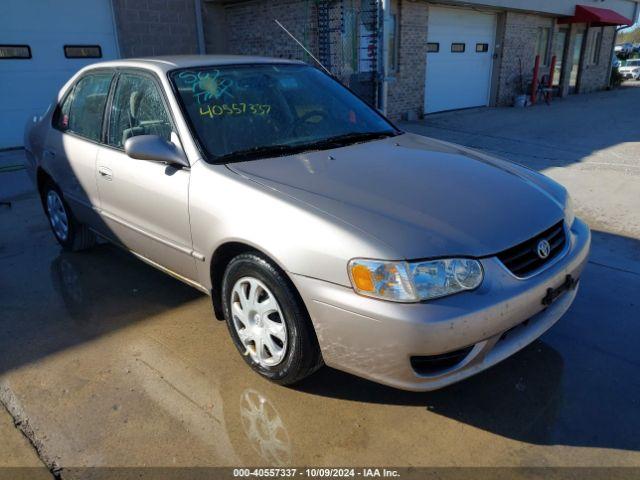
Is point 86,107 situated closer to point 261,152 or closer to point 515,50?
point 261,152

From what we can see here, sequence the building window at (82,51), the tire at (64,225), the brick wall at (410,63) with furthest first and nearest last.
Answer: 1. the brick wall at (410,63)
2. the building window at (82,51)
3. the tire at (64,225)

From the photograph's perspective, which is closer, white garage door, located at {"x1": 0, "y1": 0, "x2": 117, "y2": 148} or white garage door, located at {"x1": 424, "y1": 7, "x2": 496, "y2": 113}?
white garage door, located at {"x1": 0, "y1": 0, "x2": 117, "y2": 148}

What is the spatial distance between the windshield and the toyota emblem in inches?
53.4

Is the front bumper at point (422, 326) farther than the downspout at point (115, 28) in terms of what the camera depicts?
No

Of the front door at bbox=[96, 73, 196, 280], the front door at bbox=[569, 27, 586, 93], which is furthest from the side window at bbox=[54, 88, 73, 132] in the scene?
the front door at bbox=[569, 27, 586, 93]

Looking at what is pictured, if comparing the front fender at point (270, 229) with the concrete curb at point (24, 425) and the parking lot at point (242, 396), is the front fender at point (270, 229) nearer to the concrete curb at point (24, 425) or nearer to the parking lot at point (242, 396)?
the parking lot at point (242, 396)

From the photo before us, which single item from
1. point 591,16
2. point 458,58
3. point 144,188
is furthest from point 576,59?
point 144,188

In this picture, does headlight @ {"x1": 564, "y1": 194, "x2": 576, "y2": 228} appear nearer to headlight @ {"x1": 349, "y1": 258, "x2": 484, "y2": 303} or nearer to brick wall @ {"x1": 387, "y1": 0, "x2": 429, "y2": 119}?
headlight @ {"x1": 349, "y1": 258, "x2": 484, "y2": 303}

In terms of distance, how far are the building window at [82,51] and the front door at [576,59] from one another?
1709 centimetres

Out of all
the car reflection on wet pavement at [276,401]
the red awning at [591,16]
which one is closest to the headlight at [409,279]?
the car reflection on wet pavement at [276,401]

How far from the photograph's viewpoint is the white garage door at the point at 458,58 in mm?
13055

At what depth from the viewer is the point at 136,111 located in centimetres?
339

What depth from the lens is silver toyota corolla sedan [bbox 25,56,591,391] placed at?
214 centimetres

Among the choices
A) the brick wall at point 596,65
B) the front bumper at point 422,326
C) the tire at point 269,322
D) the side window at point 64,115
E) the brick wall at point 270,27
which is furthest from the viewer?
the brick wall at point 596,65
